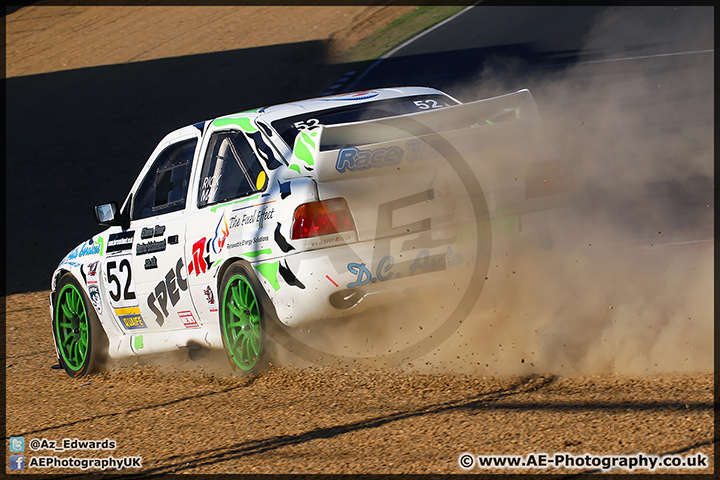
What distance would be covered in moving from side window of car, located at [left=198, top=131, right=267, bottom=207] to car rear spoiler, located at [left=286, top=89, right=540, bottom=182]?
1.50 ft

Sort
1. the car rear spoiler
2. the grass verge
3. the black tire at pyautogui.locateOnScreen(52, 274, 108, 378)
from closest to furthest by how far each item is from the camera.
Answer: the car rear spoiler < the black tire at pyautogui.locateOnScreen(52, 274, 108, 378) < the grass verge

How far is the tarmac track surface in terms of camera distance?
12.3ft

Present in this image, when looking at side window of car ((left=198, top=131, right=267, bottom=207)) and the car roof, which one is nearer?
side window of car ((left=198, top=131, right=267, bottom=207))

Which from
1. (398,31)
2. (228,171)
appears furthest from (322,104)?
(398,31)

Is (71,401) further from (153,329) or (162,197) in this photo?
(162,197)

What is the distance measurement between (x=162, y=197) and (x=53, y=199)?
31.5 ft

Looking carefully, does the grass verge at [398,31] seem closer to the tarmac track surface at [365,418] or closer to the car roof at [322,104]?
the car roof at [322,104]

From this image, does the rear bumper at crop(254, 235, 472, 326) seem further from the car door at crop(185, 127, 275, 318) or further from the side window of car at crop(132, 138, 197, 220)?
the side window of car at crop(132, 138, 197, 220)

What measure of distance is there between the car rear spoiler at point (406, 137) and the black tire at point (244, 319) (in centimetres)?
77

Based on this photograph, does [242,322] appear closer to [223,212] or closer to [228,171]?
[223,212]

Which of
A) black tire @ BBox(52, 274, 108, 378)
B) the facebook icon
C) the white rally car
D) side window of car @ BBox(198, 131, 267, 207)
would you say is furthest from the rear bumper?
black tire @ BBox(52, 274, 108, 378)

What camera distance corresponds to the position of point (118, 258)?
6676 millimetres

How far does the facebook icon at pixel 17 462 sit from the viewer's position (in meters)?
4.59

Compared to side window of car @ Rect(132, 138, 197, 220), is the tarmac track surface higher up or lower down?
lower down
